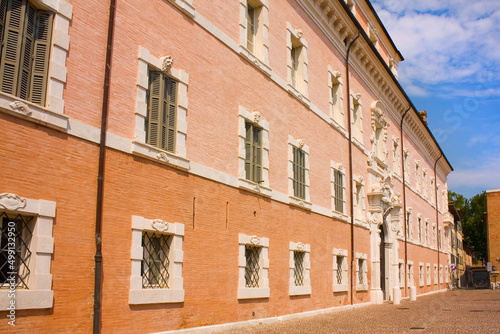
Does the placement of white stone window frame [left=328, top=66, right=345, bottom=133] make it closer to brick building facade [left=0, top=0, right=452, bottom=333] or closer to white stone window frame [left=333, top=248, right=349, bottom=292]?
brick building facade [left=0, top=0, right=452, bottom=333]

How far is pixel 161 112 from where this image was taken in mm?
11383

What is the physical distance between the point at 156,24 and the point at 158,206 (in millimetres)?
3739

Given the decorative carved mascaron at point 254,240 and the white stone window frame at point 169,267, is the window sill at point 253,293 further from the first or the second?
the white stone window frame at point 169,267

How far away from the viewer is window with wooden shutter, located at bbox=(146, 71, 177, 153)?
11164mm

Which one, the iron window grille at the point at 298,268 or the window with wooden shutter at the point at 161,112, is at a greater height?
the window with wooden shutter at the point at 161,112

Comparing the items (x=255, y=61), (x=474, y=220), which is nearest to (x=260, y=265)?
(x=255, y=61)

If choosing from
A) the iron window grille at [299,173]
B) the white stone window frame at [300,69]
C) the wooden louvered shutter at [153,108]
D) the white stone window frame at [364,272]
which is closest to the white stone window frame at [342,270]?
the white stone window frame at [364,272]

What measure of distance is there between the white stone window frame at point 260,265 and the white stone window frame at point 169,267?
8.25 ft

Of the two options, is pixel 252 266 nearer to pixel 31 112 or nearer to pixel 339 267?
pixel 339 267

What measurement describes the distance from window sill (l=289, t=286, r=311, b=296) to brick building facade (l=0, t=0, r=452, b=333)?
0.24 ft

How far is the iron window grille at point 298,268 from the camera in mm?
17277

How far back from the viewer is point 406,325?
1541 cm

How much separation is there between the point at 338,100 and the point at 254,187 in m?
9.38

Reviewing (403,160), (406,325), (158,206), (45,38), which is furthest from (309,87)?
(403,160)
